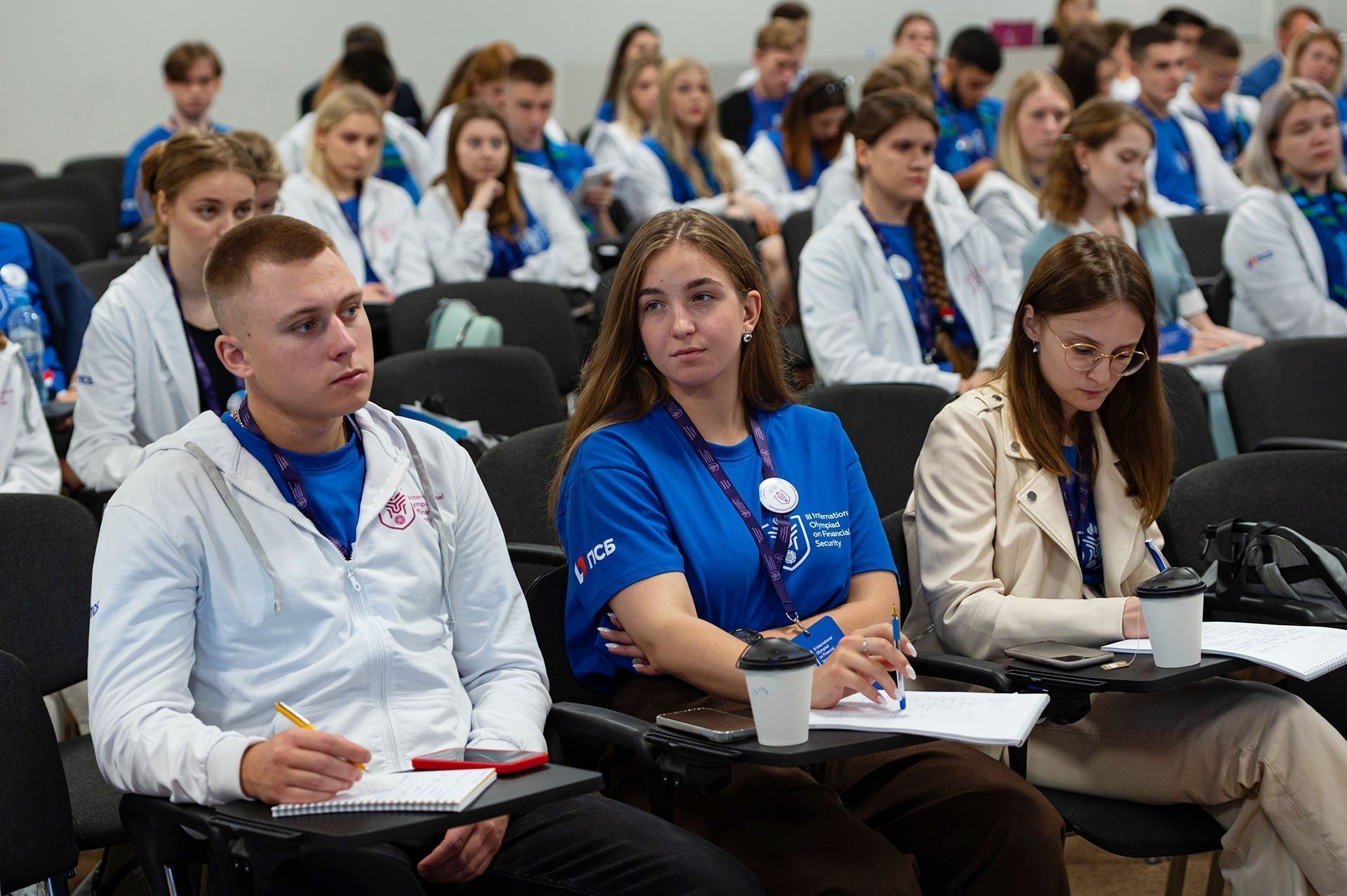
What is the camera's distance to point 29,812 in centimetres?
173

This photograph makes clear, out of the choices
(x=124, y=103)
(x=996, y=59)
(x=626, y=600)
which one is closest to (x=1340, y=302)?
(x=996, y=59)

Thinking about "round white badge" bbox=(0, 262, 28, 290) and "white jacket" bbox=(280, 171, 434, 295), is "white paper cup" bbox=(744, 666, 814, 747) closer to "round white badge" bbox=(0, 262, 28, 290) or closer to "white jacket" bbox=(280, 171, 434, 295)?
"round white badge" bbox=(0, 262, 28, 290)

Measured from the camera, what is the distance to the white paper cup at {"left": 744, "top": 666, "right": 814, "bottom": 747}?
155cm

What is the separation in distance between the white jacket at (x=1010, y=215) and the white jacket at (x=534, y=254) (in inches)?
63.7

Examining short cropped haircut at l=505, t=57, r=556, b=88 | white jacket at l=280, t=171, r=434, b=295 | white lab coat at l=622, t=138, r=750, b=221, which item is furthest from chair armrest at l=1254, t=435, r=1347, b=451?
short cropped haircut at l=505, t=57, r=556, b=88

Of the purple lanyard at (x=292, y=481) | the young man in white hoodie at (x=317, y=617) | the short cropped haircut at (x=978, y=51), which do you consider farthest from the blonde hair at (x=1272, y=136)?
the purple lanyard at (x=292, y=481)

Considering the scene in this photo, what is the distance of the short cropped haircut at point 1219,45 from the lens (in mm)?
7008

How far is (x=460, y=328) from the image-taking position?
3.83m

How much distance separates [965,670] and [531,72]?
4.57m

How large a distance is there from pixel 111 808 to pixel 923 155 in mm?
2734

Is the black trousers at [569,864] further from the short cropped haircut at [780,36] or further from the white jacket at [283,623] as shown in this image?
the short cropped haircut at [780,36]

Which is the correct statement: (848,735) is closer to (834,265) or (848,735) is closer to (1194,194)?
(834,265)

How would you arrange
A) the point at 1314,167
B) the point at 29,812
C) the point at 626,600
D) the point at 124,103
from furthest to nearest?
1. the point at 124,103
2. the point at 1314,167
3. the point at 626,600
4. the point at 29,812

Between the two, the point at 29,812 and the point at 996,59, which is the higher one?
the point at 996,59
